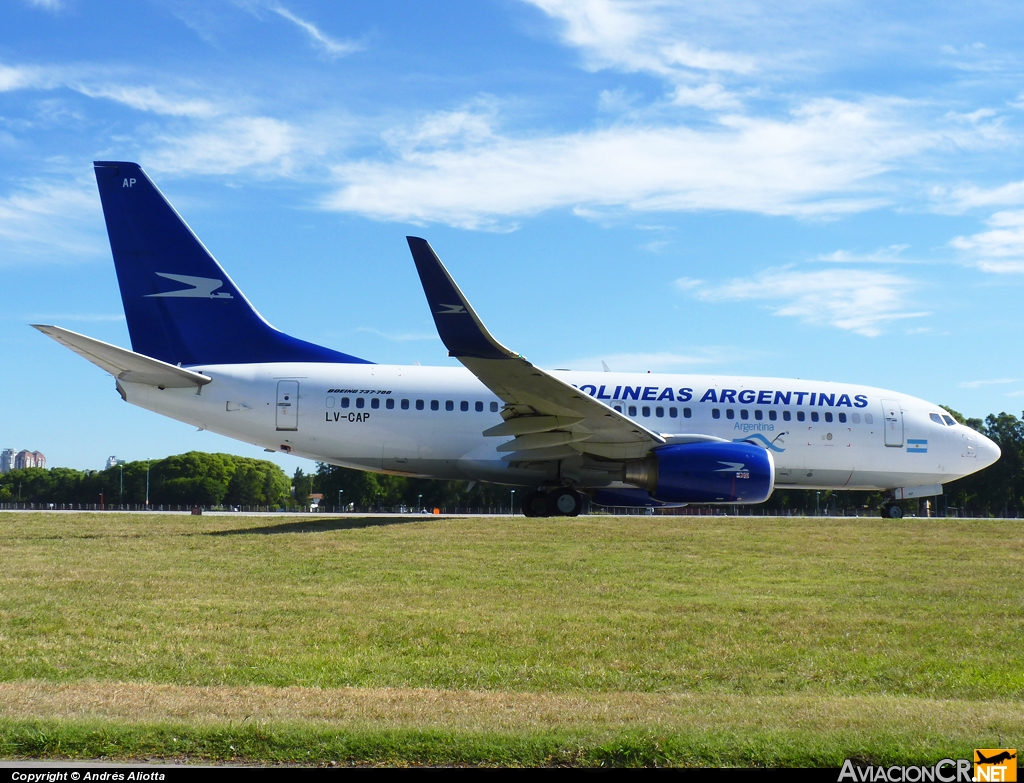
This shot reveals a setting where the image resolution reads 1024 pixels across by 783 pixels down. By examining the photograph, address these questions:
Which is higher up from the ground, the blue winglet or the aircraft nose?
the blue winglet

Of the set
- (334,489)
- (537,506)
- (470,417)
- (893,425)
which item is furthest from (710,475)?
(334,489)

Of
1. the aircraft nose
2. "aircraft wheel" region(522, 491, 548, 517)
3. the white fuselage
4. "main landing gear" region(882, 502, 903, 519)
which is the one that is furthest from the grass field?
the aircraft nose

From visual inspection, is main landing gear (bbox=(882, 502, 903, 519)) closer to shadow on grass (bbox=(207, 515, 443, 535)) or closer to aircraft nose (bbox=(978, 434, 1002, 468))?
aircraft nose (bbox=(978, 434, 1002, 468))

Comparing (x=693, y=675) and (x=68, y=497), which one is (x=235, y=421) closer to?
(x=693, y=675)

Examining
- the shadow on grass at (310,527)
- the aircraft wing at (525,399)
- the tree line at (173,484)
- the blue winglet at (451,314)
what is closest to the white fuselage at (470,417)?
the aircraft wing at (525,399)

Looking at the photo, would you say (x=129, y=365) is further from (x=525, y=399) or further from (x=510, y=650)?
(x=510, y=650)

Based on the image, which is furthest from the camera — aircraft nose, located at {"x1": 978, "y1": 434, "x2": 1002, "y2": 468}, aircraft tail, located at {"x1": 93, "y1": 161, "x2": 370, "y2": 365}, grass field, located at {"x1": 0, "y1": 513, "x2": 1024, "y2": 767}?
aircraft nose, located at {"x1": 978, "y1": 434, "x2": 1002, "y2": 468}

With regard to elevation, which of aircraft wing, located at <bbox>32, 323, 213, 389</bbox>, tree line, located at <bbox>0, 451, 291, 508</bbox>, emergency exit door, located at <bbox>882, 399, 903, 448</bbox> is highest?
aircraft wing, located at <bbox>32, 323, 213, 389</bbox>

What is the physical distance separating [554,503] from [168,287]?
34.5ft

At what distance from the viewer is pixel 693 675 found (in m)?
8.03

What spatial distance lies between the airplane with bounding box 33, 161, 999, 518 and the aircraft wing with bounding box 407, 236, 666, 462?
6 cm

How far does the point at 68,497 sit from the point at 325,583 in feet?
358

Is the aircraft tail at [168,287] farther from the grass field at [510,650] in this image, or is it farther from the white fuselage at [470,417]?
the grass field at [510,650]

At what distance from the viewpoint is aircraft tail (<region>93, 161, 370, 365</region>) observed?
21484 millimetres
